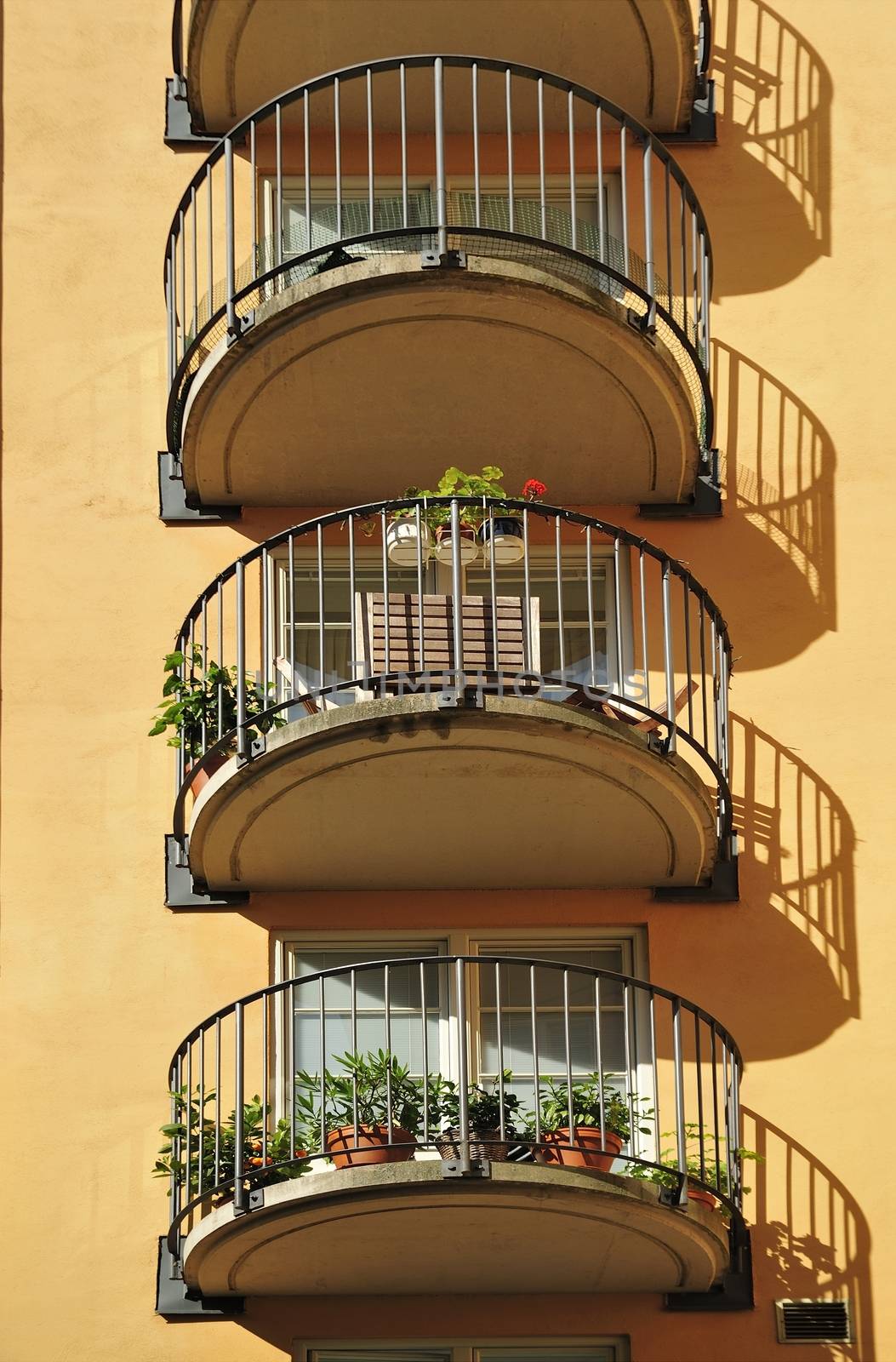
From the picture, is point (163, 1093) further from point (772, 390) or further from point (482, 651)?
point (772, 390)

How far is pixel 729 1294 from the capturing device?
531 inches

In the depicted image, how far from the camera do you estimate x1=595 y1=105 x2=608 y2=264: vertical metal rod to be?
48.9 ft

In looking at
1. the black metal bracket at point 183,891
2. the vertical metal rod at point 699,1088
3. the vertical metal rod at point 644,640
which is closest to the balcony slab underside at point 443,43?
the vertical metal rod at point 644,640

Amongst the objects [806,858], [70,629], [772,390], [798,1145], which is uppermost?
[772,390]

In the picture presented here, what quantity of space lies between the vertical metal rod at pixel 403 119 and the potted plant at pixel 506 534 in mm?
1833

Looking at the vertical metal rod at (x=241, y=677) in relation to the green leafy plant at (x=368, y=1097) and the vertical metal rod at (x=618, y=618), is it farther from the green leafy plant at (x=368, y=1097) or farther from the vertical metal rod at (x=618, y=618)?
the vertical metal rod at (x=618, y=618)

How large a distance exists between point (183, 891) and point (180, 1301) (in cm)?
239

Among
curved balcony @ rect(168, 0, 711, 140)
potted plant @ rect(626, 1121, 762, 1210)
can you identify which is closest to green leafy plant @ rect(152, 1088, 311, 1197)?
potted plant @ rect(626, 1121, 762, 1210)

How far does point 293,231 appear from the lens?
602 inches

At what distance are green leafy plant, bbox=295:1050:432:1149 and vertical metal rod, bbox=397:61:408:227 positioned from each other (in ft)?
16.7

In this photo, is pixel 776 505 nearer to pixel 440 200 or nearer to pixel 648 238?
pixel 648 238

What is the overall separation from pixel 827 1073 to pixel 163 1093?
3.84 metres

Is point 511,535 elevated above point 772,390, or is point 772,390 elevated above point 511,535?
point 772,390

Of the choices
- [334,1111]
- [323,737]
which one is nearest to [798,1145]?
[334,1111]
